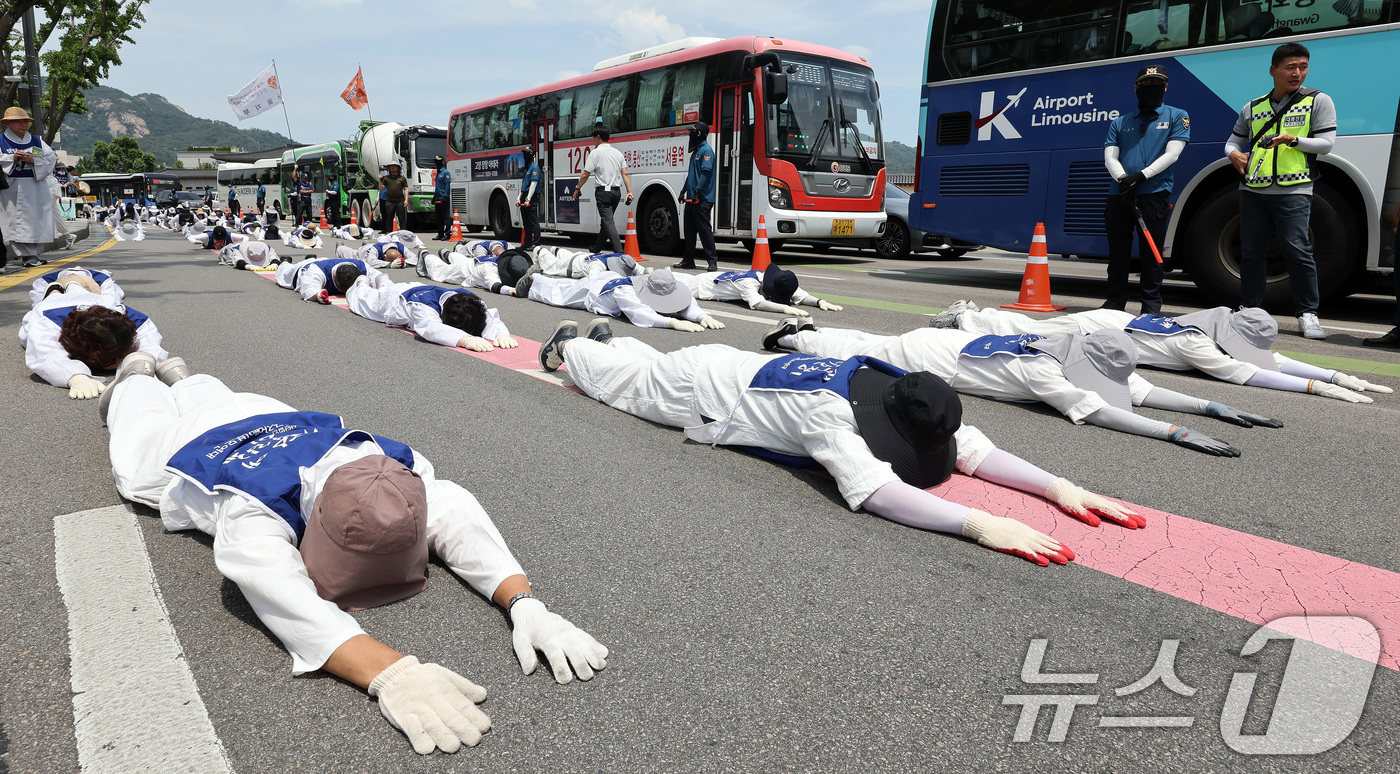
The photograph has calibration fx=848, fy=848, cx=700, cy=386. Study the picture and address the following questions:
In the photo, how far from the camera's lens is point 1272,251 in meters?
7.59

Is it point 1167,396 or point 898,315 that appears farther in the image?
point 898,315

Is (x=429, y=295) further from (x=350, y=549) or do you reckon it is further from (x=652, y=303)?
(x=350, y=549)

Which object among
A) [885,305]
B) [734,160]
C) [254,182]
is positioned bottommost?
[885,305]

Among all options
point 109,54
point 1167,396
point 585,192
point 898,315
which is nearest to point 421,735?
point 1167,396

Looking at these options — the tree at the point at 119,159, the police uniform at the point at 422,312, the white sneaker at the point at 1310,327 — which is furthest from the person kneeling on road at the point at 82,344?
the tree at the point at 119,159

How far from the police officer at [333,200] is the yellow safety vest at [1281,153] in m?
28.9

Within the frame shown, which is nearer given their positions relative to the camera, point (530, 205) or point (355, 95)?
point (530, 205)

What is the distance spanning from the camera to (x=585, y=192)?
16531 mm

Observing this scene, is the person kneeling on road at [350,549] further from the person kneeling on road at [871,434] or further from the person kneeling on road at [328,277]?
the person kneeling on road at [328,277]

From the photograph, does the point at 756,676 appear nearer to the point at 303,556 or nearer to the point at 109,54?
the point at 303,556

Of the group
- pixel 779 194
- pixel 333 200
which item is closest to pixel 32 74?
pixel 333 200

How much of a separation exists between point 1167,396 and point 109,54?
122 ft

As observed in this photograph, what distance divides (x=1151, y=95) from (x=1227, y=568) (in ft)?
18.8

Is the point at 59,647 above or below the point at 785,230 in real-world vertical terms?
below
